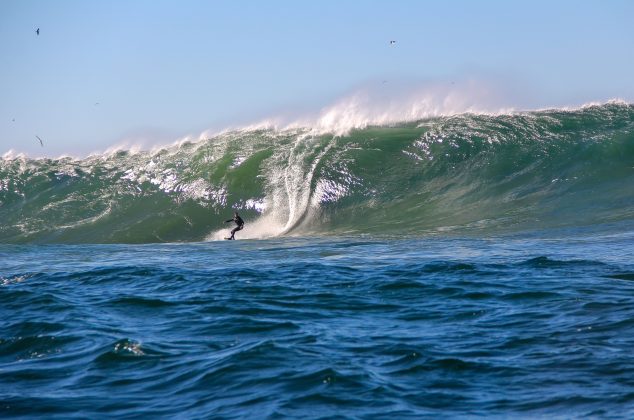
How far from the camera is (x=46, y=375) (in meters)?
8.50

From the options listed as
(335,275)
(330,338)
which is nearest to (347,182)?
(335,275)

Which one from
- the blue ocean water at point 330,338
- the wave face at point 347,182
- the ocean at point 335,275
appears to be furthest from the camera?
the wave face at point 347,182

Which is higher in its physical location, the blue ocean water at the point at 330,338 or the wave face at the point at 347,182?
the wave face at the point at 347,182

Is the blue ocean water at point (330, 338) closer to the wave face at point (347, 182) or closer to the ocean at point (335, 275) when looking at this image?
the ocean at point (335, 275)

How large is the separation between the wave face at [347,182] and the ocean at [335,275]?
8 centimetres

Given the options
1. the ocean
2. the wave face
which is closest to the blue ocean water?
the ocean

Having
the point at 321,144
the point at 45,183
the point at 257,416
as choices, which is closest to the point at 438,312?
the point at 257,416

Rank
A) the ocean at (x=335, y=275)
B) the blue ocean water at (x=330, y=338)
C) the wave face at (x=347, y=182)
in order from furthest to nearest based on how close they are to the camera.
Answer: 1. the wave face at (x=347, y=182)
2. the ocean at (x=335, y=275)
3. the blue ocean water at (x=330, y=338)

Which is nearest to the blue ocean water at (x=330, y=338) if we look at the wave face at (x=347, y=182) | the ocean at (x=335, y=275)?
the ocean at (x=335, y=275)

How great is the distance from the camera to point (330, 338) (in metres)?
9.33

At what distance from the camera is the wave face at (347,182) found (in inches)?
908

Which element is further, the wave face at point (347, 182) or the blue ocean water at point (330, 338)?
the wave face at point (347, 182)

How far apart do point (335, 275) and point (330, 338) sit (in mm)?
4172

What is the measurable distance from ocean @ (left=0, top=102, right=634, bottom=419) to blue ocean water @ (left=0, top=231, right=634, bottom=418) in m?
0.03
